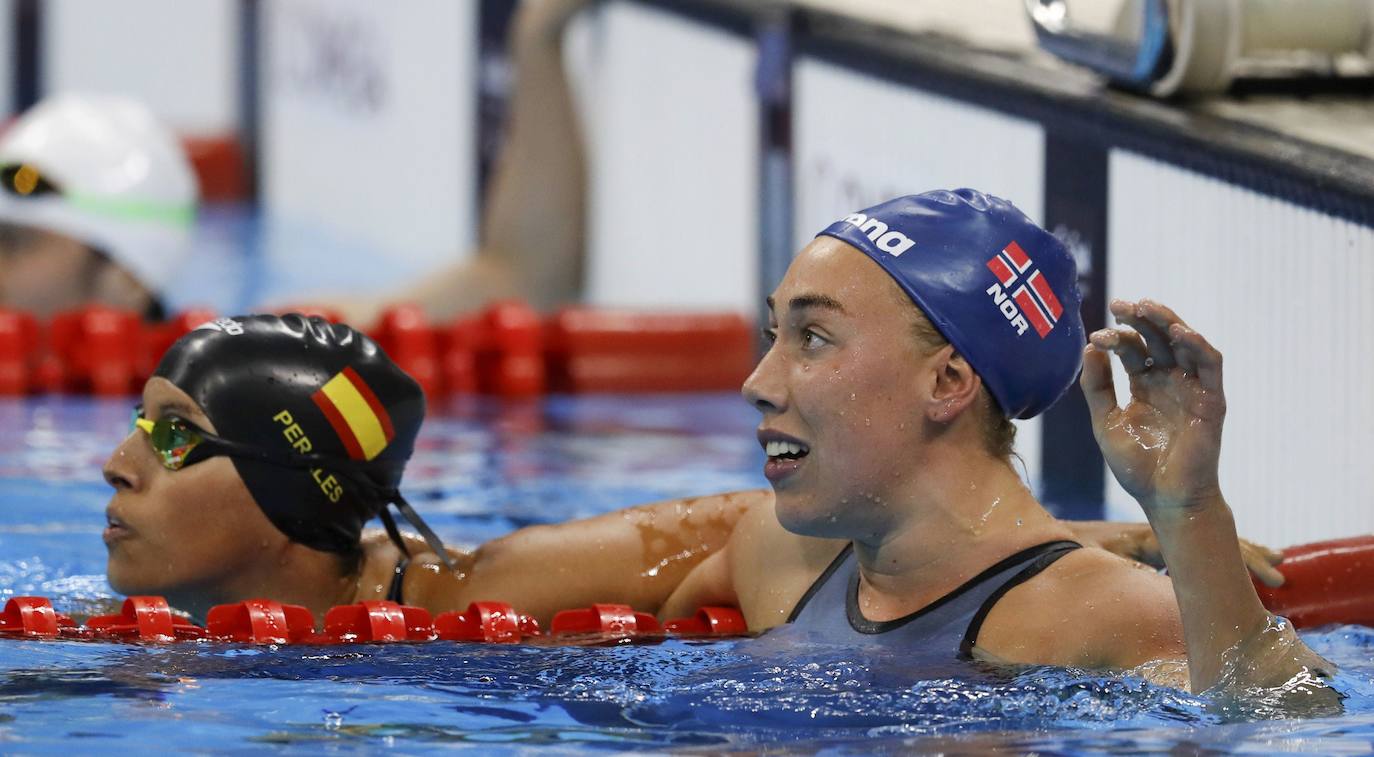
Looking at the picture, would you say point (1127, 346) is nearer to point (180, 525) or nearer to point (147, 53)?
point (180, 525)

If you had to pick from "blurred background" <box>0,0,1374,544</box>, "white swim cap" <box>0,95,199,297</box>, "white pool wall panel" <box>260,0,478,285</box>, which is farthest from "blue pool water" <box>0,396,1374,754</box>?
"white pool wall panel" <box>260,0,478,285</box>

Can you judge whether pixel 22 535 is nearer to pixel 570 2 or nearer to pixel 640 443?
pixel 640 443

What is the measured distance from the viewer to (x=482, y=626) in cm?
320

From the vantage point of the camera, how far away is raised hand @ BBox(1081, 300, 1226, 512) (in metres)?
2.38

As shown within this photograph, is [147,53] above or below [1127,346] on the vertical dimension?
below

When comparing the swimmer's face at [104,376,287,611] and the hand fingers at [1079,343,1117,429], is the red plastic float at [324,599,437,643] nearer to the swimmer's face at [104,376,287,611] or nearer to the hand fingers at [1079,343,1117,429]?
the swimmer's face at [104,376,287,611]

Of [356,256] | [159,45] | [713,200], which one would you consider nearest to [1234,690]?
[713,200]

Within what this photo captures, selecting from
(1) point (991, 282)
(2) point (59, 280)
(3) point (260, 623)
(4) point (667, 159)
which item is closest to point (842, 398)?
(1) point (991, 282)

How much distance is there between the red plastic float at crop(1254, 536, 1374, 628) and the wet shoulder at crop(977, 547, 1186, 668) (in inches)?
23.0

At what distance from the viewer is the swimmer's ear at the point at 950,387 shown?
2.83 meters

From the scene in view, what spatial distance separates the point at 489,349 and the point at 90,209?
4.34 feet

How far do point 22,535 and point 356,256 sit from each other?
584 centimetres

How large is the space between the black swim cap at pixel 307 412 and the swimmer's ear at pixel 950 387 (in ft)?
3.13

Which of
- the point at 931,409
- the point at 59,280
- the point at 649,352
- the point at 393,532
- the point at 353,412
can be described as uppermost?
the point at 931,409
